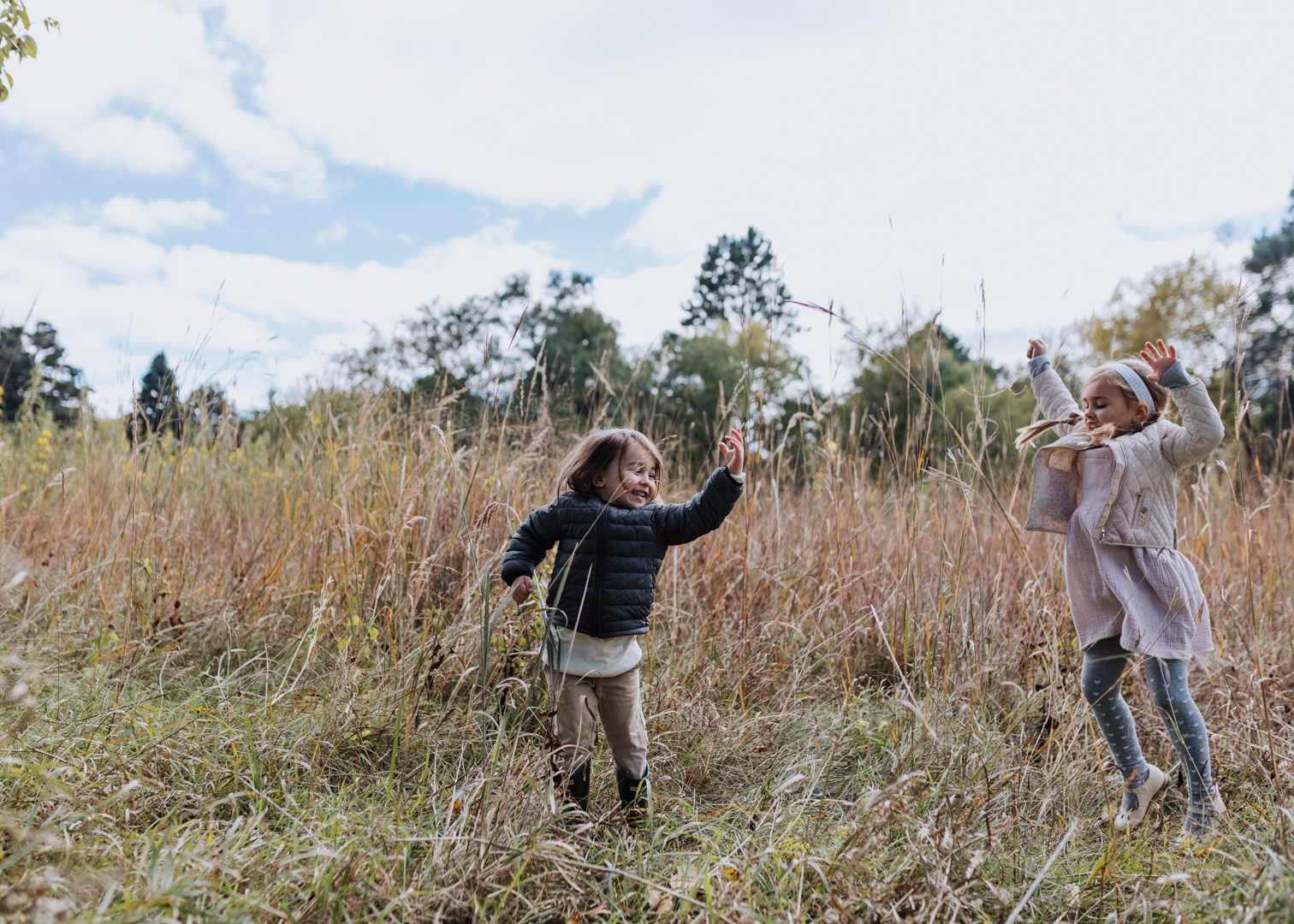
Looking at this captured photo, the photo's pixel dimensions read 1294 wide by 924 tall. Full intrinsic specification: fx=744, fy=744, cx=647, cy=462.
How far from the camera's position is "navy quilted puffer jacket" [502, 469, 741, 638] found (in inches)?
73.8

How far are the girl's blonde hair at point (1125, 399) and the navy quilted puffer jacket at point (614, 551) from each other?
102 centimetres

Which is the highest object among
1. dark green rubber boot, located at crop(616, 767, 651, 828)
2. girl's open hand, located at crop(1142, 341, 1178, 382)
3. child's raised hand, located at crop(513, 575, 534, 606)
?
girl's open hand, located at crop(1142, 341, 1178, 382)

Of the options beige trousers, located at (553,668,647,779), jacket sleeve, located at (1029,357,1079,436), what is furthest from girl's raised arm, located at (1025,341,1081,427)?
beige trousers, located at (553,668,647,779)

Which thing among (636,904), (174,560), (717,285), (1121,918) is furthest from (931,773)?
(717,285)

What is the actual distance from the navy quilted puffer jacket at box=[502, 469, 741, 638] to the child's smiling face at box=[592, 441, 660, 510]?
2.1 inches

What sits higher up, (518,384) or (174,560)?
(518,384)

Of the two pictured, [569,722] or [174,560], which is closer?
[569,722]

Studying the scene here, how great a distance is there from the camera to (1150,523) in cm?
212

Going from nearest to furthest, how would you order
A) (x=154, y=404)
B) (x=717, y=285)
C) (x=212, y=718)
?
1. (x=212, y=718)
2. (x=154, y=404)
3. (x=717, y=285)

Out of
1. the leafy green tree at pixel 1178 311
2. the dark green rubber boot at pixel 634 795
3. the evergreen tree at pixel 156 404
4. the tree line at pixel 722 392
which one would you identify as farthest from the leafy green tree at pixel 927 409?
the leafy green tree at pixel 1178 311

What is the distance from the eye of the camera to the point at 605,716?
1912 millimetres

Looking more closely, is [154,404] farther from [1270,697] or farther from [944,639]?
[1270,697]

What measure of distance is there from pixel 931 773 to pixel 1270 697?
153cm

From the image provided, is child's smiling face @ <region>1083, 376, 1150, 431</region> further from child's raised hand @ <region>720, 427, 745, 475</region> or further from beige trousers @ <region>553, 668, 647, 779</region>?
beige trousers @ <region>553, 668, 647, 779</region>
